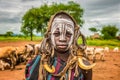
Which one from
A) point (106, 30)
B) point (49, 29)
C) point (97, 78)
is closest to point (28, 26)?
point (106, 30)

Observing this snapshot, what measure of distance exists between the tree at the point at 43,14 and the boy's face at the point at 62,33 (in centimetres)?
5307

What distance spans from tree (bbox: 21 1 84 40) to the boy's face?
174ft

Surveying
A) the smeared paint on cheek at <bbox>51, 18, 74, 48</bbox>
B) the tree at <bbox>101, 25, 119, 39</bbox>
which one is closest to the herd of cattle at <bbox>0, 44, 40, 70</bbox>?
the smeared paint on cheek at <bbox>51, 18, 74, 48</bbox>

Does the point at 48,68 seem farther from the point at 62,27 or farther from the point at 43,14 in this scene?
the point at 43,14

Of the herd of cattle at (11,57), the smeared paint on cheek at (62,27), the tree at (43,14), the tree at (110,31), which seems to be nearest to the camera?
the smeared paint on cheek at (62,27)

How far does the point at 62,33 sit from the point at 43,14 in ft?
179

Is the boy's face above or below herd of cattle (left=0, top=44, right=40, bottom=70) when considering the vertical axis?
above

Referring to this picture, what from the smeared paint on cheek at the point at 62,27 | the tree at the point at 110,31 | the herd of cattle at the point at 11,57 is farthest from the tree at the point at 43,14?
the smeared paint on cheek at the point at 62,27

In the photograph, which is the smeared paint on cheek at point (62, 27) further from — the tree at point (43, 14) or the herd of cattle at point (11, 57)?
the tree at point (43, 14)

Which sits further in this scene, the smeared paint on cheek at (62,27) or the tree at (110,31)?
the tree at (110,31)

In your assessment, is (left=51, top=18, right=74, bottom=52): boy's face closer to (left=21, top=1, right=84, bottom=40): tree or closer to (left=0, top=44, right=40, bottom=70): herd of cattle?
(left=0, top=44, right=40, bottom=70): herd of cattle

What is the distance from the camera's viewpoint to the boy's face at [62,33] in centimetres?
281

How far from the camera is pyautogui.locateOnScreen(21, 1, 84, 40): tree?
5697 cm

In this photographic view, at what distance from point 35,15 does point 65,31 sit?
55864mm
